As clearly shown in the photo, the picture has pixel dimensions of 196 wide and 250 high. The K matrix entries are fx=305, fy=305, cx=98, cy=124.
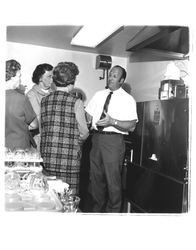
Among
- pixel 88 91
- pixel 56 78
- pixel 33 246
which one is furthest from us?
pixel 88 91

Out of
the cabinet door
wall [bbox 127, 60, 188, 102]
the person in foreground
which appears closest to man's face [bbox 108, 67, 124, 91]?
the person in foreground

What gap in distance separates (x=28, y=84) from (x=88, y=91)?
0.83 m

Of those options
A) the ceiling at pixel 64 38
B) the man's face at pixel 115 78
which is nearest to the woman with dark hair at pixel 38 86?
the ceiling at pixel 64 38

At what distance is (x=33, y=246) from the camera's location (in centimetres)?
87

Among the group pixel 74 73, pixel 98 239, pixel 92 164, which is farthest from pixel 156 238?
pixel 92 164

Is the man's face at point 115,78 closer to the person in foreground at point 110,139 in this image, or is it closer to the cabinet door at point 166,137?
the person in foreground at point 110,139

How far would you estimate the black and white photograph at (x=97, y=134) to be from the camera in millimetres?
916

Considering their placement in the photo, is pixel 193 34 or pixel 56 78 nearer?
pixel 193 34

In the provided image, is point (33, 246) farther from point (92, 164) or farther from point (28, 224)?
point (92, 164)

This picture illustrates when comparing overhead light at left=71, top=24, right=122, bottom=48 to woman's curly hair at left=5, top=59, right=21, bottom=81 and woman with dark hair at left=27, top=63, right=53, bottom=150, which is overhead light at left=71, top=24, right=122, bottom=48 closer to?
woman with dark hair at left=27, top=63, right=53, bottom=150

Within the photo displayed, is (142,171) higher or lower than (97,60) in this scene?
lower

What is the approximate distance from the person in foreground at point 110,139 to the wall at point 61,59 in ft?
3.36

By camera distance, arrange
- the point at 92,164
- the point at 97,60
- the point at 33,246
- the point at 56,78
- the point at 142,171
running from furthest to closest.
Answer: the point at 97,60, the point at 142,171, the point at 92,164, the point at 56,78, the point at 33,246

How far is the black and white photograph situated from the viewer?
0.92m
